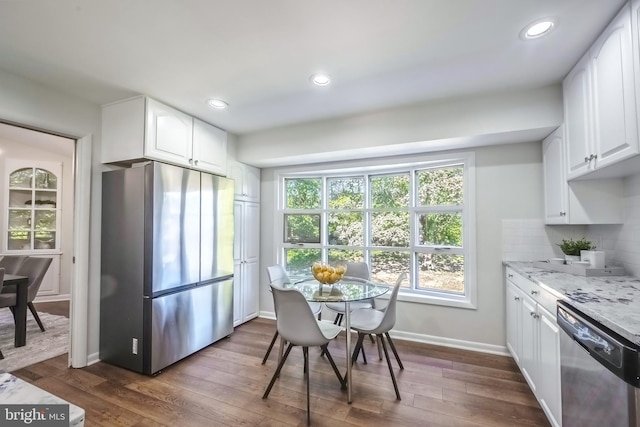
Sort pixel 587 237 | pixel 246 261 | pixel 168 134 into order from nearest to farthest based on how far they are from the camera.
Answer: pixel 587 237 < pixel 168 134 < pixel 246 261

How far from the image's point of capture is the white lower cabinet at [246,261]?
357cm

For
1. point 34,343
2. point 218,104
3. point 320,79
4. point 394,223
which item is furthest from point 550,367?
point 34,343

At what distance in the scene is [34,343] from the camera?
3.01 metres

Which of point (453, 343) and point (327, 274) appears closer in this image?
point (327, 274)

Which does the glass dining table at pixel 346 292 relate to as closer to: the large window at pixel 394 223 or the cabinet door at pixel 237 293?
the large window at pixel 394 223

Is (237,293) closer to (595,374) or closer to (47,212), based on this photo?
(595,374)

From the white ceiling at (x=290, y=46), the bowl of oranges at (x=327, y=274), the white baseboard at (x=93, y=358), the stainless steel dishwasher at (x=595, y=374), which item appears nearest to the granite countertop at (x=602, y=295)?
the stainless steel dishwasher at (x=595, y=374)

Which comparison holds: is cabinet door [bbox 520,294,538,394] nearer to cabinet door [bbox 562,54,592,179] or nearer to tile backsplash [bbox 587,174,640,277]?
tile backsplash [bbox 587,174,640,277]

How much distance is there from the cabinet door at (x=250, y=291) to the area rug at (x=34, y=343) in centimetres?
182

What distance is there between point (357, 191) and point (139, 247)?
2.49 metres

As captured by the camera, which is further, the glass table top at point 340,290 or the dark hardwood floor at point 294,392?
the glass table top at point 340,290

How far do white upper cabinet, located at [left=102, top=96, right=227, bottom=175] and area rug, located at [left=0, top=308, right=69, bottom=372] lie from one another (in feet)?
6.52

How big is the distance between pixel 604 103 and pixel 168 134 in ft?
10.8

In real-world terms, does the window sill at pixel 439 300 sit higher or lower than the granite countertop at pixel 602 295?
lower
